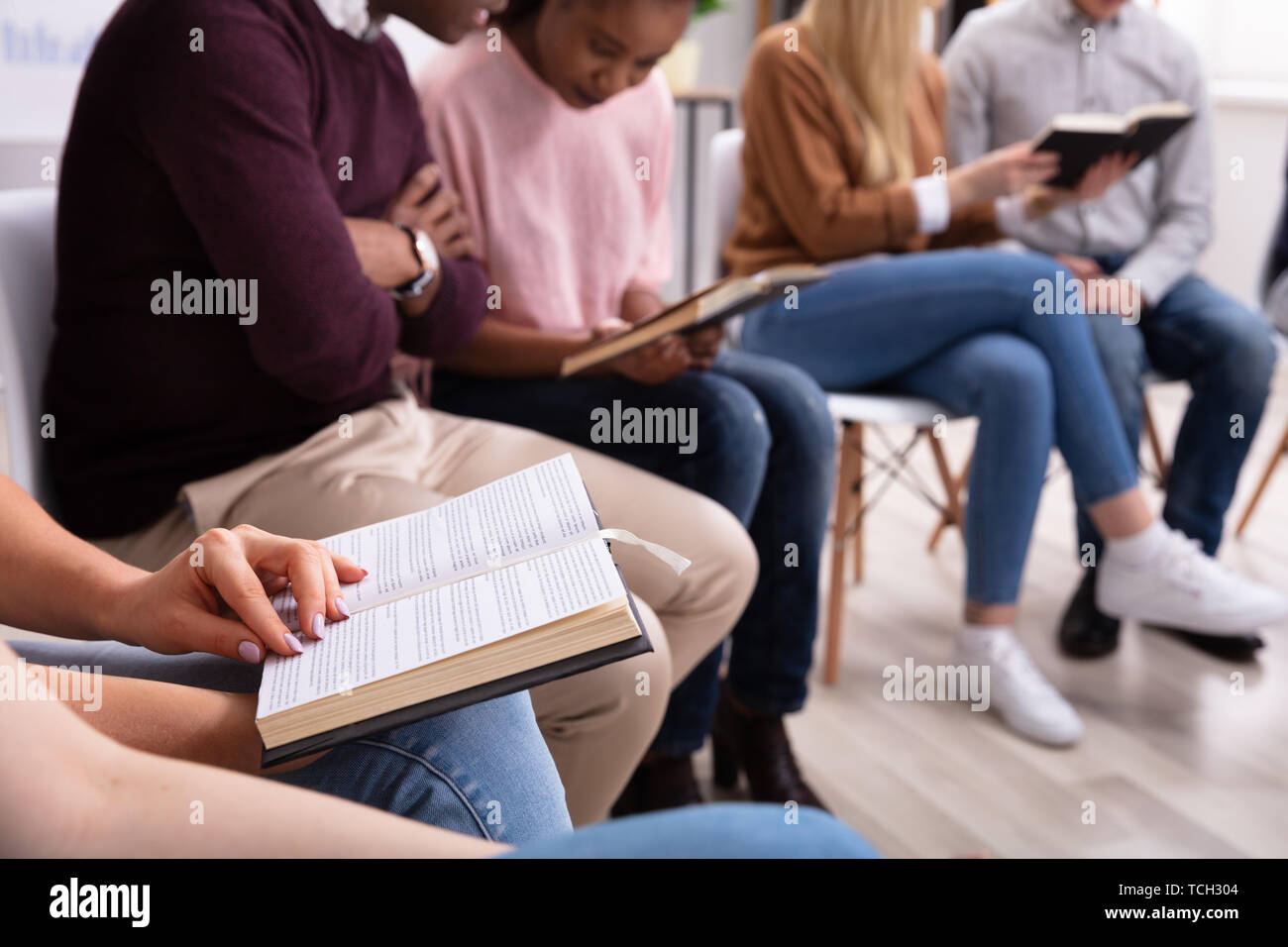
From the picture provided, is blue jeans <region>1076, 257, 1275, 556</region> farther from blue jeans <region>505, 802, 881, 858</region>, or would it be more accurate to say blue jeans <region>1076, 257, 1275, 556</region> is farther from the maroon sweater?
blue jeans <region>505, 802, 881, 858</region>

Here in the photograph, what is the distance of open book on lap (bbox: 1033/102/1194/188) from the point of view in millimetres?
1538

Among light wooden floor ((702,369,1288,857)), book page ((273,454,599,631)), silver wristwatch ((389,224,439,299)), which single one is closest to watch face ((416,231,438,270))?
silver wristwatch ((389,224,439,299))

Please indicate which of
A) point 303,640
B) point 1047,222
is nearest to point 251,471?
point 303,640

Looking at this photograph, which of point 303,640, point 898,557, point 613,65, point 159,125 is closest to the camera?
point 303,640

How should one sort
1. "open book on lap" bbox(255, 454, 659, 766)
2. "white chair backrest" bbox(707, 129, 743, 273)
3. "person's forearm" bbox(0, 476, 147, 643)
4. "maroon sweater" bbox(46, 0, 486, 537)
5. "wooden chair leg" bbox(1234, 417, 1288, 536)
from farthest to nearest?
"wooden chair leg" bbox(1234, 417, 1288, 536)
"white chair backrest" bbox(707, 129, 743, 273)
"maroon sweater" bbox(46, 0, 486, 537)
"person's forearm" bbox(0, 476, 147, 643)
"open book on lap" bbox(255, 454, 659, 766)

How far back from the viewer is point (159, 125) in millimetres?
852

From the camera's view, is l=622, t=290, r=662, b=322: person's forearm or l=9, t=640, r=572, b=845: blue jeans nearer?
l=9, t=640, r=572, b=845: blue jeans

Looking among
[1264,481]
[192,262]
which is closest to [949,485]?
[1264,481]

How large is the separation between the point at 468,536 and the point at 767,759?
32.1 inches

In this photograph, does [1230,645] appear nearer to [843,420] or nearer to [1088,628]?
[1088,628]

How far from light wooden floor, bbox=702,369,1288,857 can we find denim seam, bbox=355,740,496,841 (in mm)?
831

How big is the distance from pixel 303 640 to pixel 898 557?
175cm
